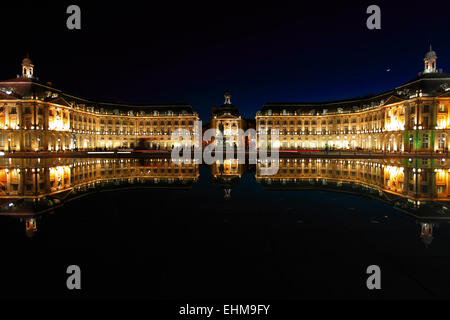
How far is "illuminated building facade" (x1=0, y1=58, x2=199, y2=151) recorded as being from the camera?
5722cm

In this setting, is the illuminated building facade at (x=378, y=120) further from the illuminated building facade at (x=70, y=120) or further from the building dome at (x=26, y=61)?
the building dome at (x=26, y=61)

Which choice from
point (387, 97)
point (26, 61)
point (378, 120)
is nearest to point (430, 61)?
point (387, 97)

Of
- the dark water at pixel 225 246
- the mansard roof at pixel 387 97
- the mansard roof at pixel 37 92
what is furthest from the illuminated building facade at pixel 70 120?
the dark water at pixel 225 246

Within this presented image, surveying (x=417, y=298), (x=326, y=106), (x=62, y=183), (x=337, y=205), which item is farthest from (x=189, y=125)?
(x=417, y=298)

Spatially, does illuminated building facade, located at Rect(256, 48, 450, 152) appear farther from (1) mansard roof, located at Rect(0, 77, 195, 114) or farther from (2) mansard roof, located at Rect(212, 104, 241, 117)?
(1) mansard roof, located at Rect(0, 77, 195, 114)

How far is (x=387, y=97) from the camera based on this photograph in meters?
65.1

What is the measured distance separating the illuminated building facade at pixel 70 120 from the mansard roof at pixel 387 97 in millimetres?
37277

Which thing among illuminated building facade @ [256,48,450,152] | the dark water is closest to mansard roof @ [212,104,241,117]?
illuminated building facade @ [256,48,450,152]

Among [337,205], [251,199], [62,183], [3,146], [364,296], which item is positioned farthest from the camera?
[3,146]

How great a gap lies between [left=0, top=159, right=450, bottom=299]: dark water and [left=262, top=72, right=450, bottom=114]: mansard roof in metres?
55.2

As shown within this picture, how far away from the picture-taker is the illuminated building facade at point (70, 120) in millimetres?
57219

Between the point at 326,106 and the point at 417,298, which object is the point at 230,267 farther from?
the point at 326,106

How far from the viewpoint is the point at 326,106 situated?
90.1 metres
